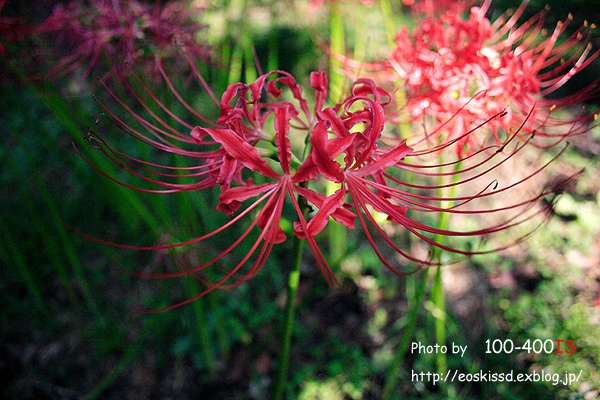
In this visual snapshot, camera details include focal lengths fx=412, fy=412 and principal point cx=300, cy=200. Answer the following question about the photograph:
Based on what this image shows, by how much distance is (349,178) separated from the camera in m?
0.86

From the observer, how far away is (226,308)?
7.12ft

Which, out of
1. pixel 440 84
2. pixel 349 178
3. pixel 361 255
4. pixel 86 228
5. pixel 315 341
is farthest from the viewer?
pixel 86 228

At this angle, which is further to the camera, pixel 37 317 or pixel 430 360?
pixel 37 317

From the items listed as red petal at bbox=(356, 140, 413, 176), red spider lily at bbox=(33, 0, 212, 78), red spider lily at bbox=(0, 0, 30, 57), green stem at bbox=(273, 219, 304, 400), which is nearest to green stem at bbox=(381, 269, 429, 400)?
green stem at bbox=(273, 219, 304, 400)

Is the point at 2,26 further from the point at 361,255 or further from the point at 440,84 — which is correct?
the point at 361,255

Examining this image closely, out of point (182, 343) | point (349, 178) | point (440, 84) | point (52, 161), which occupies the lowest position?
point (182, 343)

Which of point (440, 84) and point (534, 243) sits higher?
point (534, 243)

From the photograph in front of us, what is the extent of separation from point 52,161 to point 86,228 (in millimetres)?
981

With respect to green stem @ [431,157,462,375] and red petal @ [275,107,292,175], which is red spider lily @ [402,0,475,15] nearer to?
green stem @ [431,157,462,375]

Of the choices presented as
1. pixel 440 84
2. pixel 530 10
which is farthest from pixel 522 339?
pixel 530 10
